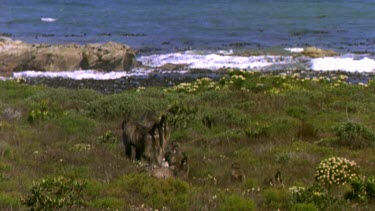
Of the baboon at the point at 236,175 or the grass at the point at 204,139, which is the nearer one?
the grass at the point at 204,139

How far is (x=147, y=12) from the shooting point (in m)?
71.5

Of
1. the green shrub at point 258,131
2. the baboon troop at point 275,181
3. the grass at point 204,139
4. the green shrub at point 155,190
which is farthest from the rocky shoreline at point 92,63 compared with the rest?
the green shrub at point 155,190

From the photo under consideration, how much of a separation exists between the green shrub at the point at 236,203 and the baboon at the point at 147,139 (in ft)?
9.41

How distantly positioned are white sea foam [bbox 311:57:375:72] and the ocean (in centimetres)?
4

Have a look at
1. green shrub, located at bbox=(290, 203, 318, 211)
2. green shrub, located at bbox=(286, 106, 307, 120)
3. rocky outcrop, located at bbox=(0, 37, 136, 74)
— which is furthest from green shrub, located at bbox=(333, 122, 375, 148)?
rocky outcrop, located at bbox=(0, 37, 136, 74)

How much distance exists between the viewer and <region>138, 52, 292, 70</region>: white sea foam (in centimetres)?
3572

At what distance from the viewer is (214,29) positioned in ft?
178

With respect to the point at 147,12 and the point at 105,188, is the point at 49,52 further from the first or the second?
the point at 147,12

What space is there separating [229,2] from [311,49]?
47.8 m

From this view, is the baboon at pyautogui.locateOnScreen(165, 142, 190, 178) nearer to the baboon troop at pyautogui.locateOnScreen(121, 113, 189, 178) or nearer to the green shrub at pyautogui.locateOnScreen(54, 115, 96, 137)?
the baboon troop at pyautogui.locateOnScreen(121, 113, 189, 178)

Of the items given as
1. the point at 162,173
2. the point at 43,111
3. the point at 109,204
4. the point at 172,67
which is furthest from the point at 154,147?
the point at 172,67

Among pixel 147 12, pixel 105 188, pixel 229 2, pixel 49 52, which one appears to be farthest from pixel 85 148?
pixel 229 2

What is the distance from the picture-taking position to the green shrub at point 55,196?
7566 millimetres

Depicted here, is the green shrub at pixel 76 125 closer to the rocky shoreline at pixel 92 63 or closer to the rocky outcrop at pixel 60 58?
the rocky shoreline at pixel 92 63
